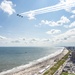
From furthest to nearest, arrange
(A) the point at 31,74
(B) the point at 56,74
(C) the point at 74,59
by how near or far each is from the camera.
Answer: (C) the point at 74,59
(A) the point at 31,74
(B) the point at 56,74

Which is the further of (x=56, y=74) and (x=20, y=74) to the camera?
(x=20, y=74)

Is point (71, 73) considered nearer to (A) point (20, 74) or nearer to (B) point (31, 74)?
(B) point (31, 74)

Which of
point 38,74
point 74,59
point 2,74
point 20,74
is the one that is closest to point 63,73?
point 38,74

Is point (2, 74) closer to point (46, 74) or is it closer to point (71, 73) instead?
point (46, 74)

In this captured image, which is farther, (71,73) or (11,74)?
(11,74)

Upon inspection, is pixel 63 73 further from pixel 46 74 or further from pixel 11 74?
pixel 11 74

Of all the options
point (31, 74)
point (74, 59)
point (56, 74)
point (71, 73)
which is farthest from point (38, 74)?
point (74, 59)

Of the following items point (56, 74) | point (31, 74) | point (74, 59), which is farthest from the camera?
point (74, 59)

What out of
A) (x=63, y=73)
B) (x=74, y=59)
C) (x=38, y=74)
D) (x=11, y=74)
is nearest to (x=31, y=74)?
(x=38, y=74)
